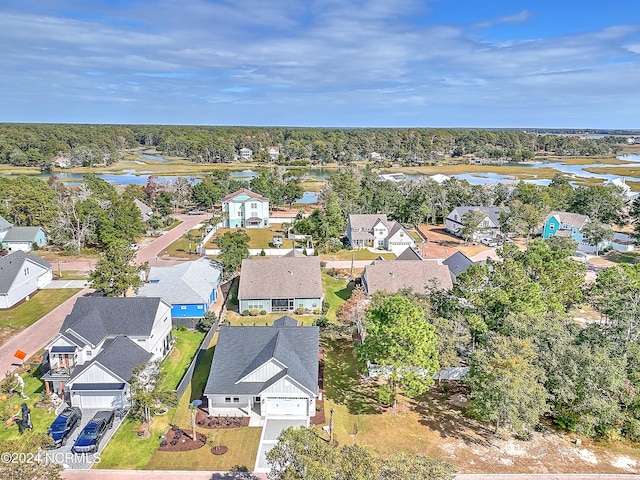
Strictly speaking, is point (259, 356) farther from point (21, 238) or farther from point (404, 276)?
point (21, 238)

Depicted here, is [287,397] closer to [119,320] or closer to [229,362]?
[229,362]

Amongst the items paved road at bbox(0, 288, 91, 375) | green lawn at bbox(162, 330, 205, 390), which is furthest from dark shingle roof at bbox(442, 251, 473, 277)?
paved road at bbox(0, 288, 91, 375)

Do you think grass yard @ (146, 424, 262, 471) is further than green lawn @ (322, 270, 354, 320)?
No

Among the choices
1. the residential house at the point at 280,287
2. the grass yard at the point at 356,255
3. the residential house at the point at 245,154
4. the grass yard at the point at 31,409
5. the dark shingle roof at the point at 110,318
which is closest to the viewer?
the grass yard at the point at 31,409

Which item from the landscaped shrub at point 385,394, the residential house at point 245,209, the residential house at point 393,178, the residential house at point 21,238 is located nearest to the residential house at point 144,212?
the residential house at point 245,209

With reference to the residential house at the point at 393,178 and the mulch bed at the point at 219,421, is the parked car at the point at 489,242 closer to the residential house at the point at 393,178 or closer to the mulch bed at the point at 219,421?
the residential house at the point at 393,178

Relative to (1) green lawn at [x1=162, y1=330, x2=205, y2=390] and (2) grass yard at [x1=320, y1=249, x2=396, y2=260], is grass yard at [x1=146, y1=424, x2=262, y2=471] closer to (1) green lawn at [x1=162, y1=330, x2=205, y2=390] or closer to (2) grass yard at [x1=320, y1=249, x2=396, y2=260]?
(1) green lawn at [x1=162, y1=330, x2=205, y2=390]

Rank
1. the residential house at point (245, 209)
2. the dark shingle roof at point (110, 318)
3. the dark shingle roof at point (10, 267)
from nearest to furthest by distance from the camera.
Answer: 1. the dark shingle roof at point (110, 318)
2. the dark shingle roof at point (10, 267)
3. the residential house at point (245, 209)

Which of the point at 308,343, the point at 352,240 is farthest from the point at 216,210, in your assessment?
the point at 308,343
